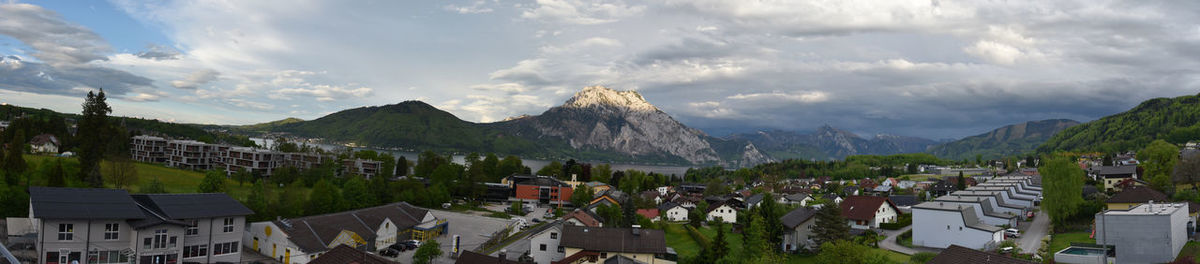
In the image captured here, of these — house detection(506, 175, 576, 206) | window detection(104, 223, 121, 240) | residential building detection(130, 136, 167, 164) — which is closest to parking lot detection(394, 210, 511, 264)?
window detection(104, 223, 121, 240)

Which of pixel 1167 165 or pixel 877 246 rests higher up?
pixel 1167 165

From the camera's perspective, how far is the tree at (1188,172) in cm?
5275

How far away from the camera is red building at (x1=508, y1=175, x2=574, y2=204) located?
8819 centimetres

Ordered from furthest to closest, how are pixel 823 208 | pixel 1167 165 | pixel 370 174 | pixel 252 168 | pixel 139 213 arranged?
pixel 370 174 → pixel 252 168 → pixel 1167 165 → pixel 823 208 → pixel 139 213

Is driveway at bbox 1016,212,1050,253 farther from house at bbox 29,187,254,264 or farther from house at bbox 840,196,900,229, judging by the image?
house at bbox 29,187,254,264

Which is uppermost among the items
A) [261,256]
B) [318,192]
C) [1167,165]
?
[1167,165]

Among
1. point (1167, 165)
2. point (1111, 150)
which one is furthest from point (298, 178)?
point (1111, 150)

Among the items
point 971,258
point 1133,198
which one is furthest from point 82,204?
point 1133,198

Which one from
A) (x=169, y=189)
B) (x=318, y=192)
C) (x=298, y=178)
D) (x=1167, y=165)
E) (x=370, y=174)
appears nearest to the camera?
(x=318, y=192)

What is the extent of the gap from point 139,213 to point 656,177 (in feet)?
309

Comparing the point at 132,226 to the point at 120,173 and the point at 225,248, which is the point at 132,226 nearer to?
the point at 225,248

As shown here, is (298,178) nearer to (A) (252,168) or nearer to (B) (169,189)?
(B) (169,189)

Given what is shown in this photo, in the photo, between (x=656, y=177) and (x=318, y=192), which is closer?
(x=318, y=192)

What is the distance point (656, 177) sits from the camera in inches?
4688
